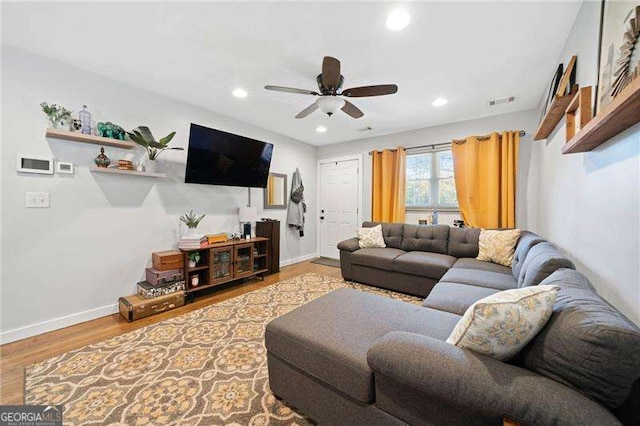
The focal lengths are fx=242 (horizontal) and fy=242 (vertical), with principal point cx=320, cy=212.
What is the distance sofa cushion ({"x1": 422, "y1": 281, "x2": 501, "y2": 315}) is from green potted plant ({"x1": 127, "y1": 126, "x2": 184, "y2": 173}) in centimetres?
322

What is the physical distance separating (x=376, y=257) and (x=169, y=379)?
260 centimetres

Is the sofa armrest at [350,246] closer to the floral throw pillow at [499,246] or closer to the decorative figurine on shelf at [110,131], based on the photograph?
the floral throw pillow at [499,246]

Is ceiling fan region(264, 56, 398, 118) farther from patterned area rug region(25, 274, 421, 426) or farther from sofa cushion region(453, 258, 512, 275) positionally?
patterned area rug region(25, 274, 421, 426)

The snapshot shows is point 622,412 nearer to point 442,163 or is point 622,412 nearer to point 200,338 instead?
point 200,338

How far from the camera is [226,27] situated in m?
1.88

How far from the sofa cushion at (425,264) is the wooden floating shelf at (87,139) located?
3.51 metres

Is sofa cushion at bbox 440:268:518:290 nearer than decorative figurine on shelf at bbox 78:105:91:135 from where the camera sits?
Yes

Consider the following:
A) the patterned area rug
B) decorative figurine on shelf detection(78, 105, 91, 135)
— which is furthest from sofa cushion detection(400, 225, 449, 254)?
decorative figurine on shelf detection(78, 105, 91, 135)

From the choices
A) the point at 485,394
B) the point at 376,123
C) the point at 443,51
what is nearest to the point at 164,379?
the point at 485,394

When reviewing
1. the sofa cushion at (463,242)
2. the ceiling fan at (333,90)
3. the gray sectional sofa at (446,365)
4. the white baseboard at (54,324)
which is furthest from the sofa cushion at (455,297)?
the white baseboard at (54,324)

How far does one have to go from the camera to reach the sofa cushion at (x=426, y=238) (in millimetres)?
3557

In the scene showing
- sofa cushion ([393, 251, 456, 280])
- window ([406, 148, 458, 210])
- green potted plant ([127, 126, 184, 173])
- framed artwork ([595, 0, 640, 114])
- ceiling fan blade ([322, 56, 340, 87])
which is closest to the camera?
framed artwork ([595, 0, 640, 114])

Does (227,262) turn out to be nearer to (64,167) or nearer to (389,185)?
(64,167)

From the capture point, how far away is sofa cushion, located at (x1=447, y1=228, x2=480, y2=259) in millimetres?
3277
